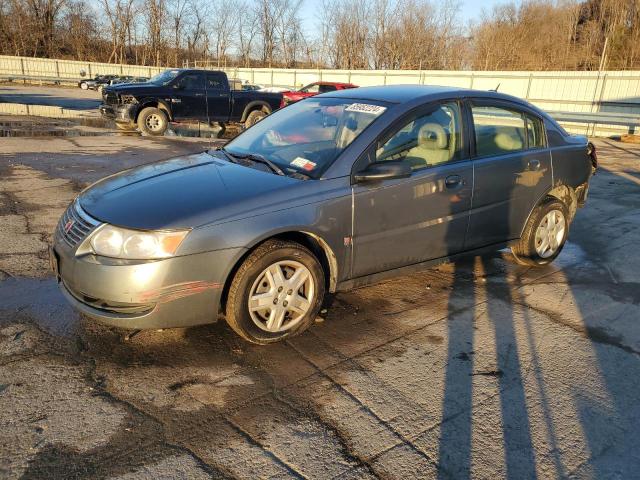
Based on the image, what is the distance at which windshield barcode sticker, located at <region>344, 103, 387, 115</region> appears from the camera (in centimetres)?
404

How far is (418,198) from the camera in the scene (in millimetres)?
3979

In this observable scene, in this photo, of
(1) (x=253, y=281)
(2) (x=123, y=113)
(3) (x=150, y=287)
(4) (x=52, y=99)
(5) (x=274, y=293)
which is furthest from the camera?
(4) (x=52, y=99)

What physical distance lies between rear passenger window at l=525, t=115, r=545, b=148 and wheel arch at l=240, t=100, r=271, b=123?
12.2 metres

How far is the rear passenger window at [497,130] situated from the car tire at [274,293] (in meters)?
1.92

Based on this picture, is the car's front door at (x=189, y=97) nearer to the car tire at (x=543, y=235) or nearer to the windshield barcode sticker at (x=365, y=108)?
the windshield barcode sticker at (x=365, y=108)

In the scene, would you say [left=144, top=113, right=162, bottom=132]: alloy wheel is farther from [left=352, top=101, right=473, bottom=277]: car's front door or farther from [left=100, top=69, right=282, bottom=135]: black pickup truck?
[left=352, top=101, right=473, bottom=277]: car's front door

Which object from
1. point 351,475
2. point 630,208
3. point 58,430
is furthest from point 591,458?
point 630,208

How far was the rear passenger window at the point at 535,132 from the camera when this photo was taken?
4957 millimetres

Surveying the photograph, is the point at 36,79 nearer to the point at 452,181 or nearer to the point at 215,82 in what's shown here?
the point at 215,82

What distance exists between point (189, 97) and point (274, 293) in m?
12.8

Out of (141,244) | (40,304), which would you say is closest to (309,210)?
(141,244)

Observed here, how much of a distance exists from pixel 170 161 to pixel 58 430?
7.57 ft

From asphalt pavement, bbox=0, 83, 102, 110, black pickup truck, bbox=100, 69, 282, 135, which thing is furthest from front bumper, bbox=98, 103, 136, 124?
asphalt pavement, bbox=0, 83, 102, 110

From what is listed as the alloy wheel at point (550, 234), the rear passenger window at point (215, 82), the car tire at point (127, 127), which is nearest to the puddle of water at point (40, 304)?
the alloy wheel at point (550, 234)
